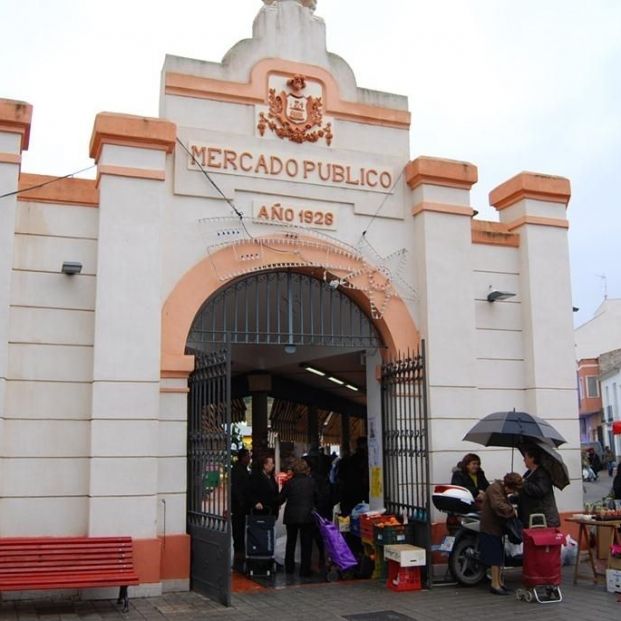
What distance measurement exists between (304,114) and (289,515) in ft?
16.7

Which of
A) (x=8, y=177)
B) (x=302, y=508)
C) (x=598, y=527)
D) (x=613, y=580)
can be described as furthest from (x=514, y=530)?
(x=8, y=177)

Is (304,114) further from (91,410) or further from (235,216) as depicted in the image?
(91,410)

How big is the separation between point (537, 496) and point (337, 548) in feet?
8.11

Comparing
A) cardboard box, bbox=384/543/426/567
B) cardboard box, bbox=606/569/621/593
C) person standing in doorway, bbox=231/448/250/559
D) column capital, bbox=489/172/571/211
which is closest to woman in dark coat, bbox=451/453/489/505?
cardboard box, bbox=384/543/426/567

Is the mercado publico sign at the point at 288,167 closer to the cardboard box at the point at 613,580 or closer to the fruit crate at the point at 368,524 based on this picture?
the fruit crate at the point at 368,524

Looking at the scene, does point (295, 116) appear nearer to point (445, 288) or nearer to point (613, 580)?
point (445, 288)

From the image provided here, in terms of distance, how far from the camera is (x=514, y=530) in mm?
8727

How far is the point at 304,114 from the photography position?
1032 cm

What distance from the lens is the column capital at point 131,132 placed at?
29.5ft

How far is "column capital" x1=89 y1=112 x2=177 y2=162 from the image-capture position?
900 centimetres

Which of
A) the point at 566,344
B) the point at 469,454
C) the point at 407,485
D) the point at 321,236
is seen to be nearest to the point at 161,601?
the point at 407,485

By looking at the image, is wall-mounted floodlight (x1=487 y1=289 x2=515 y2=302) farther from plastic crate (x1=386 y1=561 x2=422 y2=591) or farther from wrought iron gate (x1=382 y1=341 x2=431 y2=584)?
plastic crate (x1=386 y1=561 x2=422 y2=591)

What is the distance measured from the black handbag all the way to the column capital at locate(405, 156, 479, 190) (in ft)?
14.6

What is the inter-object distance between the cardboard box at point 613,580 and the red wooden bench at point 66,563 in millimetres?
5047
